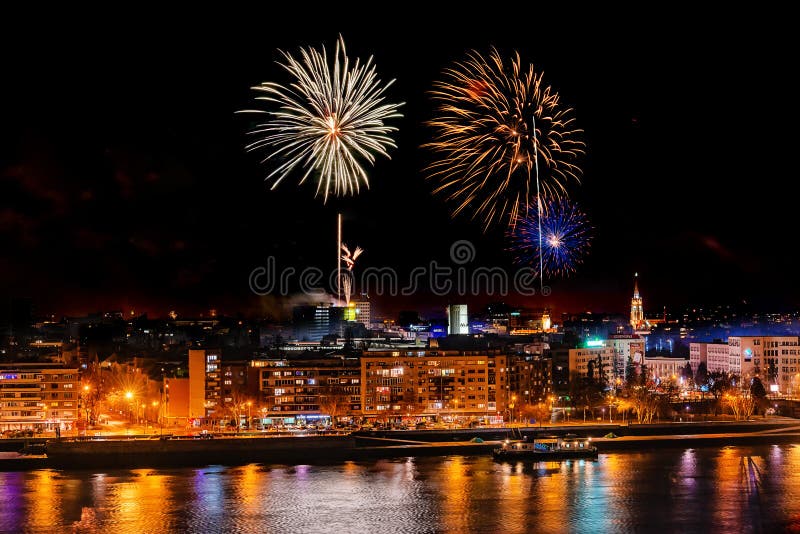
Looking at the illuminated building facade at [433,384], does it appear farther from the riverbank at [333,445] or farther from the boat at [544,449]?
the boat at [544,449]

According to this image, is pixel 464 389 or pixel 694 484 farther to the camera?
pixel 464 389

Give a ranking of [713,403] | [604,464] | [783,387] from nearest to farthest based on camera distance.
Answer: [604,464] → [713,403] → [783,387]

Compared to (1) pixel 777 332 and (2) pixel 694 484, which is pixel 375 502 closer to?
(2) pixel 694 484

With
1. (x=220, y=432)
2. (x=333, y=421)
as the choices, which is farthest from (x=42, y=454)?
(x=333, y=421)

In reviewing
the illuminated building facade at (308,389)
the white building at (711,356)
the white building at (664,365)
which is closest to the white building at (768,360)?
the white building at (711,356)

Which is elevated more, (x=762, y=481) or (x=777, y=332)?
(x=777, y=332)

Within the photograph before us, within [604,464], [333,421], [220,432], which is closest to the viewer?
[604,464]

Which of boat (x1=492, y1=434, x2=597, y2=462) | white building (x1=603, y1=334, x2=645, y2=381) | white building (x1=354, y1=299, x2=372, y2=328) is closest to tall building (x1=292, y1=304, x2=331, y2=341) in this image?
white building (x1=354, y1=299, x2=372, y2=328)

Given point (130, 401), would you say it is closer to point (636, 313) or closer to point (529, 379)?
point (529, 379)
